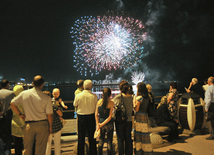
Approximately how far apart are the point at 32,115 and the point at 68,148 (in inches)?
88.4

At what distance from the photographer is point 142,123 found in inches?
153

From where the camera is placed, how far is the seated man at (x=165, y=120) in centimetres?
517

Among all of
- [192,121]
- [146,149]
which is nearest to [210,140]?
[192,121]

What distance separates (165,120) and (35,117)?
4.28m

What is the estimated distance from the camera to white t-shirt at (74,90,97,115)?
141 inches

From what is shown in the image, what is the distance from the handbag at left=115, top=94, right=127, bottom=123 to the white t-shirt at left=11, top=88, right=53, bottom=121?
1.51m

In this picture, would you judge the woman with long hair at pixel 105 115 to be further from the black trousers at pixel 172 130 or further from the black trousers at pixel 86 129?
the black trousers at pixel 172 130

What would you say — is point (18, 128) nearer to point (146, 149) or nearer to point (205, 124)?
point (146, 149)

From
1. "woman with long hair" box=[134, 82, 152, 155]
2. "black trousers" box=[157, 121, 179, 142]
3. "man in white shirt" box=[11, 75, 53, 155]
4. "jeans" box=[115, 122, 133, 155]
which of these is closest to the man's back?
"man in white shirt" box=[11, 75, 53, 155]

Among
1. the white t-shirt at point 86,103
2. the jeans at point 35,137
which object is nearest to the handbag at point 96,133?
the white t-shirt at point 86,103

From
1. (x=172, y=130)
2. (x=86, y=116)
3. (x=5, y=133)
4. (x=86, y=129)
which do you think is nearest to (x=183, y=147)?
(x=172, y=130)

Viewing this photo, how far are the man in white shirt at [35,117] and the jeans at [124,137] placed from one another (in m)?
1.58

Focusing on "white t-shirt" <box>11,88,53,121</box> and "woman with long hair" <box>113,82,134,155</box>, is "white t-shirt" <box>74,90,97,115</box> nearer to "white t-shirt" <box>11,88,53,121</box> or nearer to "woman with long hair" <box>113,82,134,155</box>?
Result: "woman with long hair" <box>113,82,134,155</box>

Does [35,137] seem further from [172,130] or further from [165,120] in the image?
[165,120]
